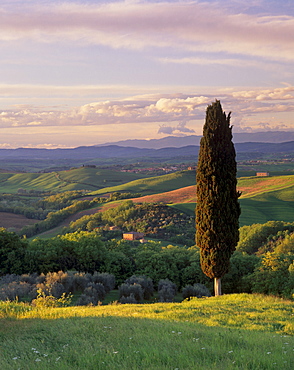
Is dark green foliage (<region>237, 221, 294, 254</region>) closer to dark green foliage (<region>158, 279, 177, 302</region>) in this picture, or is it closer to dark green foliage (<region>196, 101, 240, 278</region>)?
dark green foliage (<region>158, 279, 177, 302</region>)

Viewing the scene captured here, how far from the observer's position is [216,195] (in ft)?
82.5

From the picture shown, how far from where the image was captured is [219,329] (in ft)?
39.0

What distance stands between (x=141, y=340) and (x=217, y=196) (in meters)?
15.9

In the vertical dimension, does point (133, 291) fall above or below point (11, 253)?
below

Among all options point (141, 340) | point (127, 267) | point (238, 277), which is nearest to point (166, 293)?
point (238, 277)

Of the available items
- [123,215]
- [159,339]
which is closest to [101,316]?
[159,339]

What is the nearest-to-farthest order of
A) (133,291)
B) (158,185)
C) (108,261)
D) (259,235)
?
(133,291) → (108,261) → (259,235) → (158,185)

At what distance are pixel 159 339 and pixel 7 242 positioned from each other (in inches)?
1269

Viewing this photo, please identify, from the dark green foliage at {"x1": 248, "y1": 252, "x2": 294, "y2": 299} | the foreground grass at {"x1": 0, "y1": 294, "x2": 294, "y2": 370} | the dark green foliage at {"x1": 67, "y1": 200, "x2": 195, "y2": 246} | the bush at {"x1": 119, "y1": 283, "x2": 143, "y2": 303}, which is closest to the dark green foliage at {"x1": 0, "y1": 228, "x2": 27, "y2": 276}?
the bush at {"x1": 119, "y1": 283, "x2": 143, "y2": 303}

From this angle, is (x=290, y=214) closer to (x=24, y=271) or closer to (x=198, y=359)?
(x=24, y=271)

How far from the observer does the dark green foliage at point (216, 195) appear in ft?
82.7

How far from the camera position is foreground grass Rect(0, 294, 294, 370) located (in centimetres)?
880

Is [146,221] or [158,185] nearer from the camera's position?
[146,221]

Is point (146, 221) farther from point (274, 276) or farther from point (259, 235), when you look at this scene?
point (274, 276)
